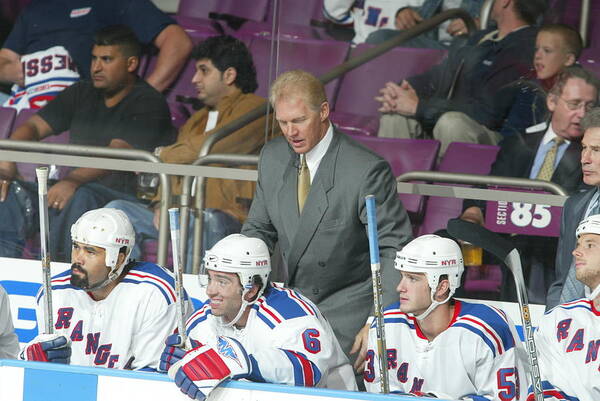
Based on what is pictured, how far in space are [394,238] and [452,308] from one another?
1.07 ft

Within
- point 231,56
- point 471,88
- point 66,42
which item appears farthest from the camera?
point 66,42

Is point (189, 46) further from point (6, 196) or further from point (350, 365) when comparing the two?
point (350, 365)

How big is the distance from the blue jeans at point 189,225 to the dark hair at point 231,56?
85 centimetres

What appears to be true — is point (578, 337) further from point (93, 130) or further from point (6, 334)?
point (93, 130)

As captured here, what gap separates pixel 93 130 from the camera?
5.79 metres

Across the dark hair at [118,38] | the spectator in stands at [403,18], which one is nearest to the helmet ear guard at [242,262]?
the spectator in stands at [403,18]

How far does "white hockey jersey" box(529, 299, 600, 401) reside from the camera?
381 cm

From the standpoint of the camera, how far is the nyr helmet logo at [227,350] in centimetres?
330

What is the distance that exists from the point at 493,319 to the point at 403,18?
2.32 metres

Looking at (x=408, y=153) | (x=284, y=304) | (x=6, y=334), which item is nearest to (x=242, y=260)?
(x=284, y=304)

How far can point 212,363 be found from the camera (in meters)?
3.19

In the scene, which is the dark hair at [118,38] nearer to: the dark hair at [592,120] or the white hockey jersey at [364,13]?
the white hockey jersey at [364,13]

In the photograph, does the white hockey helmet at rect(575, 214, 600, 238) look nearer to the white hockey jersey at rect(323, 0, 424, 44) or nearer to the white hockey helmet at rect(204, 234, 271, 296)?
the white hockey helmet at rect(204, 234, 271, 296)

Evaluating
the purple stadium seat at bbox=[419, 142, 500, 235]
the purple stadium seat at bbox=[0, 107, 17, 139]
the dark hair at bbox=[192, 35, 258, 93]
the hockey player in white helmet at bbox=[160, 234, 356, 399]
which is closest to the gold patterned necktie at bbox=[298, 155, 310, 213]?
the hockey player in white helmet at bbox=[160, 234, 356, 399]
